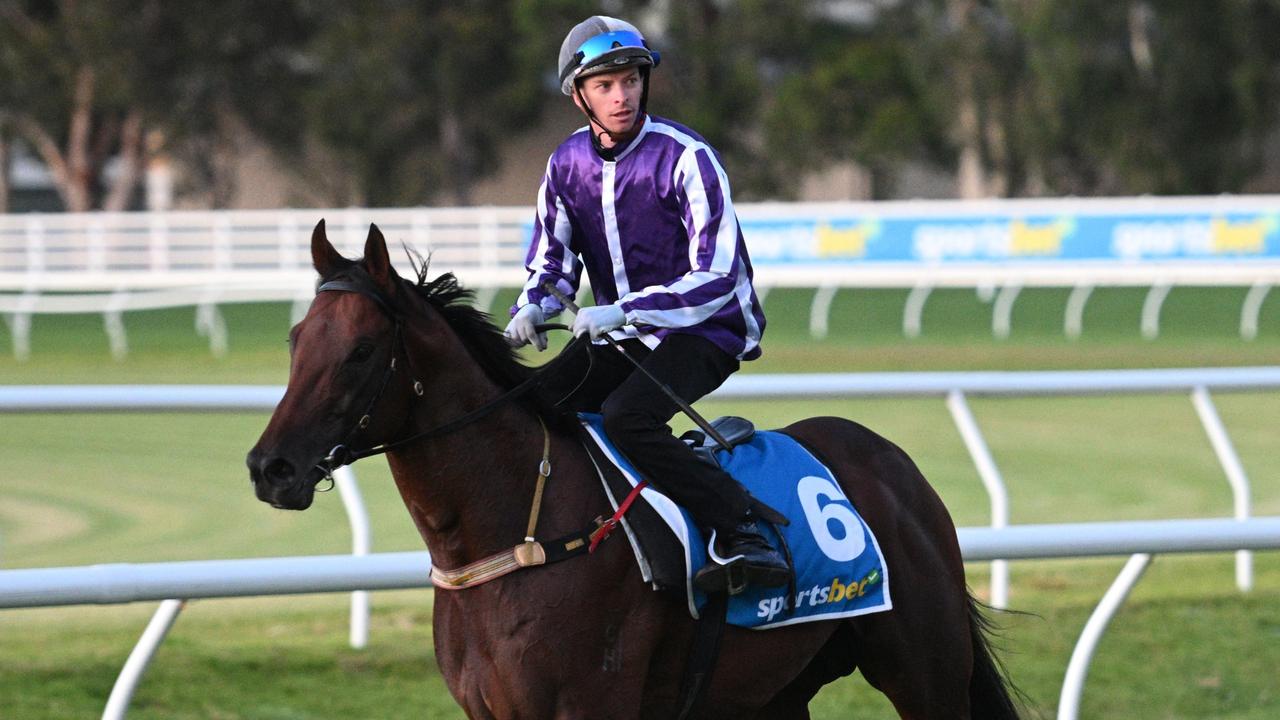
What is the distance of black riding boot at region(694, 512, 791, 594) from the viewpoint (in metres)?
3.42

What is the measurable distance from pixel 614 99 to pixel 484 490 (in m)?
0.80

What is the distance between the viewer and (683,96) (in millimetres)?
38406

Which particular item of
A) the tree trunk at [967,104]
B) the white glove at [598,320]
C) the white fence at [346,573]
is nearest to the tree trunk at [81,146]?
the tree trunk at [967,104]

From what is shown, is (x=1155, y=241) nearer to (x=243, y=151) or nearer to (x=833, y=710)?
(x=833, y=710)

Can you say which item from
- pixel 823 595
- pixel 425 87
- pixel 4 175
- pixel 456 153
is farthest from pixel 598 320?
pixel 4 175

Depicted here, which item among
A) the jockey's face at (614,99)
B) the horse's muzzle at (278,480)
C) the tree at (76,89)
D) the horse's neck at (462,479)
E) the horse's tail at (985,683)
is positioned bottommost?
the tree at (76,89)

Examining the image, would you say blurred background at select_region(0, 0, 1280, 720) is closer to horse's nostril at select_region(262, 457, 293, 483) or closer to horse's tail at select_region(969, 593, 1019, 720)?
horse's tail at select_region(969, 593, 1019, 720)

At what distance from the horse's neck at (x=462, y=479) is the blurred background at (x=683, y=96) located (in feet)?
98.6

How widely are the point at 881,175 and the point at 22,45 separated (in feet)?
61.1

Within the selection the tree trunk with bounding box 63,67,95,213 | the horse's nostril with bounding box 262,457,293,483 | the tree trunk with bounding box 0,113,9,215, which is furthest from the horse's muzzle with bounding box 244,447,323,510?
the tree trunk with bounding box 0,113,9,215

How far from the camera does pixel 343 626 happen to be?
6.38 m

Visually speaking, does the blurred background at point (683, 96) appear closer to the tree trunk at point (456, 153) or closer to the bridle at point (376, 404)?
the tree trunk at point (456, 153)

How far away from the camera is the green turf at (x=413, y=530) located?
212 inches

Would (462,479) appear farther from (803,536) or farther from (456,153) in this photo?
(456,153)
